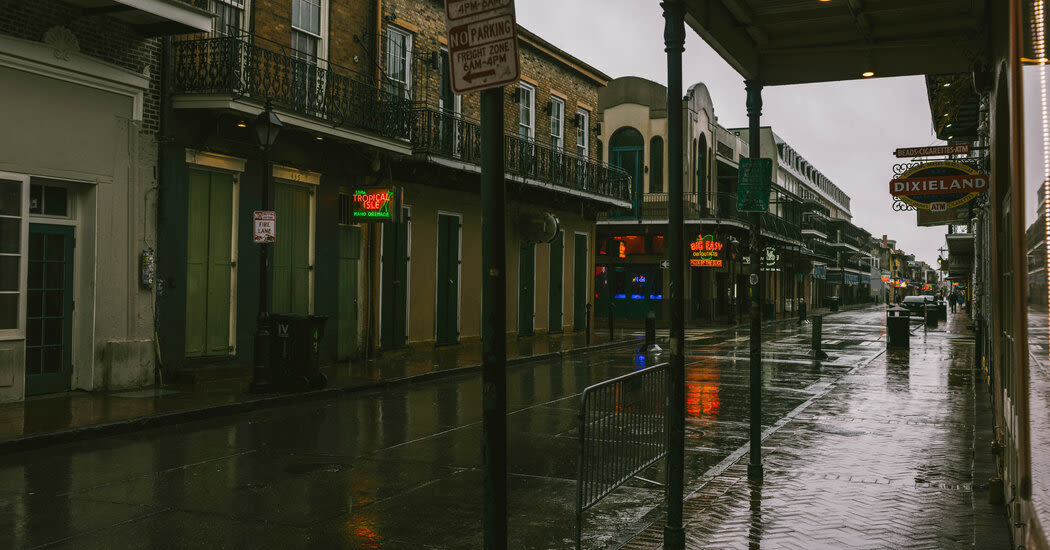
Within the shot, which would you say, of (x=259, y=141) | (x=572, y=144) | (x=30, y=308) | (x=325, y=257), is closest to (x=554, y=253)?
(x=572, y=144)

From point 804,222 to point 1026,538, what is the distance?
221 feet

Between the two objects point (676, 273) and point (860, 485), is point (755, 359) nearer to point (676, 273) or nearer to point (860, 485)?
point (860, 485)

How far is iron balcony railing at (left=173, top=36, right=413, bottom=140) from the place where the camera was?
14.1 meters

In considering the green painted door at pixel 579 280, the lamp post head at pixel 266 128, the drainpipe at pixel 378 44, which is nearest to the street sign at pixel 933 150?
the lamp post head at pixel 266 128

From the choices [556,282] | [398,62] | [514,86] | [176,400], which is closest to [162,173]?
[176,400]

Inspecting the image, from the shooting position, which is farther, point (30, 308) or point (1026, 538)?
point (30, 308)

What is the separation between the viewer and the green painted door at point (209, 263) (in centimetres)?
1456

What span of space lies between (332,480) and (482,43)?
16.4 feet

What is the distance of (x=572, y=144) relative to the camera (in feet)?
94.5

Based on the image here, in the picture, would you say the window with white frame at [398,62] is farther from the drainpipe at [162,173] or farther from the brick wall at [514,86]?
the drainpipe at [162,173]

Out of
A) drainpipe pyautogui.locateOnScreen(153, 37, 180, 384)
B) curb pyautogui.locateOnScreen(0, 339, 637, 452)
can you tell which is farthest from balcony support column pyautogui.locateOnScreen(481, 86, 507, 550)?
drainpipe pyautogui.locateOnScreen(153, 37, 180, 384)

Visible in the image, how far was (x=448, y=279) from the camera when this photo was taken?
22109 millimetres

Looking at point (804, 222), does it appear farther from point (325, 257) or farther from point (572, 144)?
point (325, 257)

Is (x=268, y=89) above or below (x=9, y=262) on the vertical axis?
above
